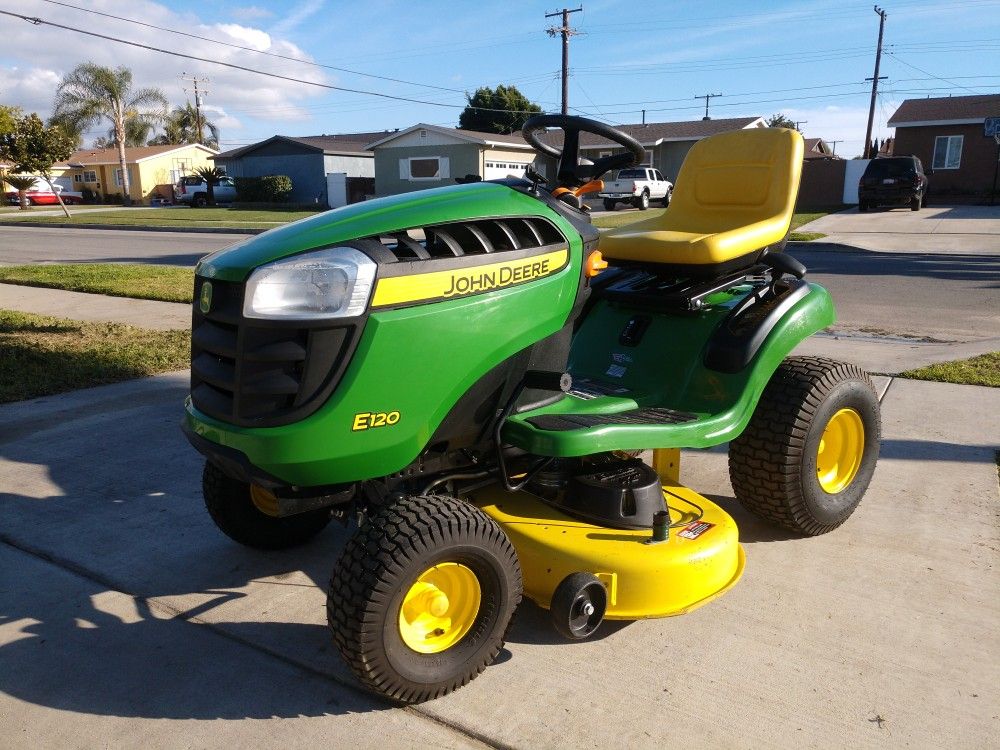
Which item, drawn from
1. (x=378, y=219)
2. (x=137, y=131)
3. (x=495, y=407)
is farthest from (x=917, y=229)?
(x=137, y=131)

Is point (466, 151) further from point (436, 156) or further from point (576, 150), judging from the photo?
point (576, 150)

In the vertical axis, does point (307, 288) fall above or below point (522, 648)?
above

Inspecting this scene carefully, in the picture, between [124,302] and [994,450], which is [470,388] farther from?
[124,302]

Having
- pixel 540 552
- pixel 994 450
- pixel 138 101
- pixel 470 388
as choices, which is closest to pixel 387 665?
pixel 540 552

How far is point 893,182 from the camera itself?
23.7 metres

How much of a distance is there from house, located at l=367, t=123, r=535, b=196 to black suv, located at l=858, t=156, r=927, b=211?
14553mm

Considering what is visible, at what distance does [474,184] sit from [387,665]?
1464 millimetres

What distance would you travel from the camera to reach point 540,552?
2.54 metres

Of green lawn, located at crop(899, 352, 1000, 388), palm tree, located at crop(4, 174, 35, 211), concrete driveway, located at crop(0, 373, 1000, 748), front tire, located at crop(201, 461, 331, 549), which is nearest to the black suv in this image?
green lawn, located at crop(899, 352, 1000, 388)

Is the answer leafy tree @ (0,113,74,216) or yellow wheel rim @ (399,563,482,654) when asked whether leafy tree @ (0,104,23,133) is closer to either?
leafy tree @ (0,113,74,216)

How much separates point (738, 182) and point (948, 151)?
32.1 m

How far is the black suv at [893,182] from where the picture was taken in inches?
925

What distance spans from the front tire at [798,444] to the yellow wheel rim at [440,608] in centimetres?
134

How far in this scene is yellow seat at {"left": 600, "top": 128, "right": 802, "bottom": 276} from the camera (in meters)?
3.16
